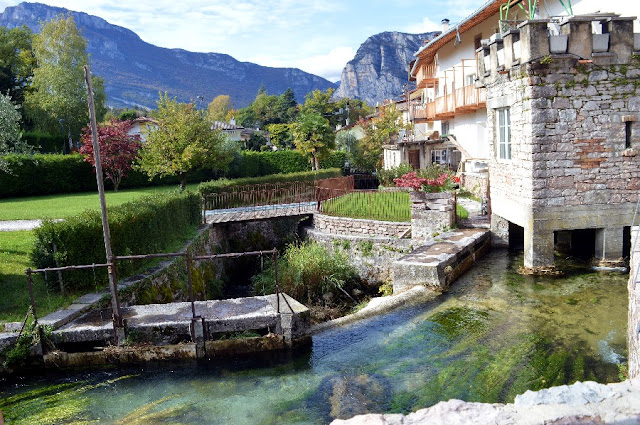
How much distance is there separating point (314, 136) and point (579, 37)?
25.4 meters

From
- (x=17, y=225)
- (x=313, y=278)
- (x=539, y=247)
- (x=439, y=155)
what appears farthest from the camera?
(x=439, y=155)

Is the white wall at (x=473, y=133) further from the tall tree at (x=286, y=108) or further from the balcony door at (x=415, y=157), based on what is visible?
the tall tree at (x=286, y=108)

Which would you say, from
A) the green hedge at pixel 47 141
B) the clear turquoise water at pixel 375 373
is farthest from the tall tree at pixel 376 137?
the clear turquoise water at pixel 375 373

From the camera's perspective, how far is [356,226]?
18344 mm

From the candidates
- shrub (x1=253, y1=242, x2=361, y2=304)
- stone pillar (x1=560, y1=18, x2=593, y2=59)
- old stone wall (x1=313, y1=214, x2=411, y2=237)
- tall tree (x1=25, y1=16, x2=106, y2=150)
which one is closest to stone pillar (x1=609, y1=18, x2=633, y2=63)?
stone pillar (x1=560, y1=18, x2=593, y2=59)

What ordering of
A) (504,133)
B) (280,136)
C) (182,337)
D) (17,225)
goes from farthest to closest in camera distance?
(280,136)
(17,225)
(504,133)
(182,337)

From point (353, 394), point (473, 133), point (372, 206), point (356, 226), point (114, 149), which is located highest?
point (114, 149)

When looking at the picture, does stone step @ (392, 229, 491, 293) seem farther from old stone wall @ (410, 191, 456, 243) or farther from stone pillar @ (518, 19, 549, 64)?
stone pillar @ (518, 19, 549, 64)

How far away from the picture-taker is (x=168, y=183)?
111 feet

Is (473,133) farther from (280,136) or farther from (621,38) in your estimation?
(280,136)

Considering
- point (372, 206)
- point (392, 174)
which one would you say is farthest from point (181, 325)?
point (392, 174)

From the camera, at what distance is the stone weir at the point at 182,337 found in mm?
7852

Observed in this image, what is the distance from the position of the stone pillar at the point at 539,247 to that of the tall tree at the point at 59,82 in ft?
121

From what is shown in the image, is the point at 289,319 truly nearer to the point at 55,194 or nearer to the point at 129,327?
the point at 129,327
